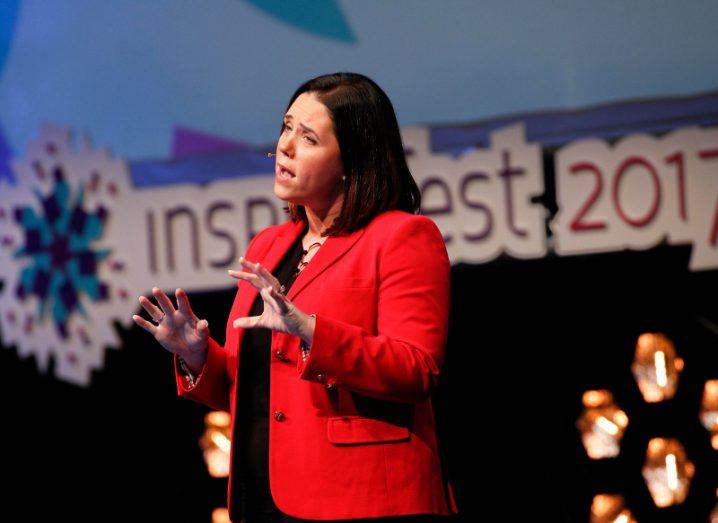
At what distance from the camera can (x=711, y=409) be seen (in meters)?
2.79

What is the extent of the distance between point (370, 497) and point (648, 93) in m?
1.76

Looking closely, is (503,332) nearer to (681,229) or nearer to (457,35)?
(681,229)

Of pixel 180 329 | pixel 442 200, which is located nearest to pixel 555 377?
pixel 442 200

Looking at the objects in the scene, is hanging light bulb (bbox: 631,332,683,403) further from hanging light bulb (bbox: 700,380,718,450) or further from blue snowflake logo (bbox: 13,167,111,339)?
blue snowflake logo (bbox: 13,167,111,339)

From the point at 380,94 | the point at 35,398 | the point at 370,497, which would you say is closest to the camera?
the point at 370,497

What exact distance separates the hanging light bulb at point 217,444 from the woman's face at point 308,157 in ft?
4.94

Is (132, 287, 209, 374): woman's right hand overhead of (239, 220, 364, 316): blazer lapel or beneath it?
beneath

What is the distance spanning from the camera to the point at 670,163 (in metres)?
2.76

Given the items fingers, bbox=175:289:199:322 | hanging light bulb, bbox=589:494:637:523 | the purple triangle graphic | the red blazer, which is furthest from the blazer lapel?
hanging light bulb, bbox=589:494:637:523

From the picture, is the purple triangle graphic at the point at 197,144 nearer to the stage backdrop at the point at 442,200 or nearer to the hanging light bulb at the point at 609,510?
the stage backdrop at the point at 442,200

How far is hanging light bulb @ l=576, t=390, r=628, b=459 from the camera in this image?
2.82 metres

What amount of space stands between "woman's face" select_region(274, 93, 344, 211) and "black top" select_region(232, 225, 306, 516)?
0.57ft

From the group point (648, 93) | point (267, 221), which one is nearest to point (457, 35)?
point (648, 93)

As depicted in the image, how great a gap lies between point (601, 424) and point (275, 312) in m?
1.75
